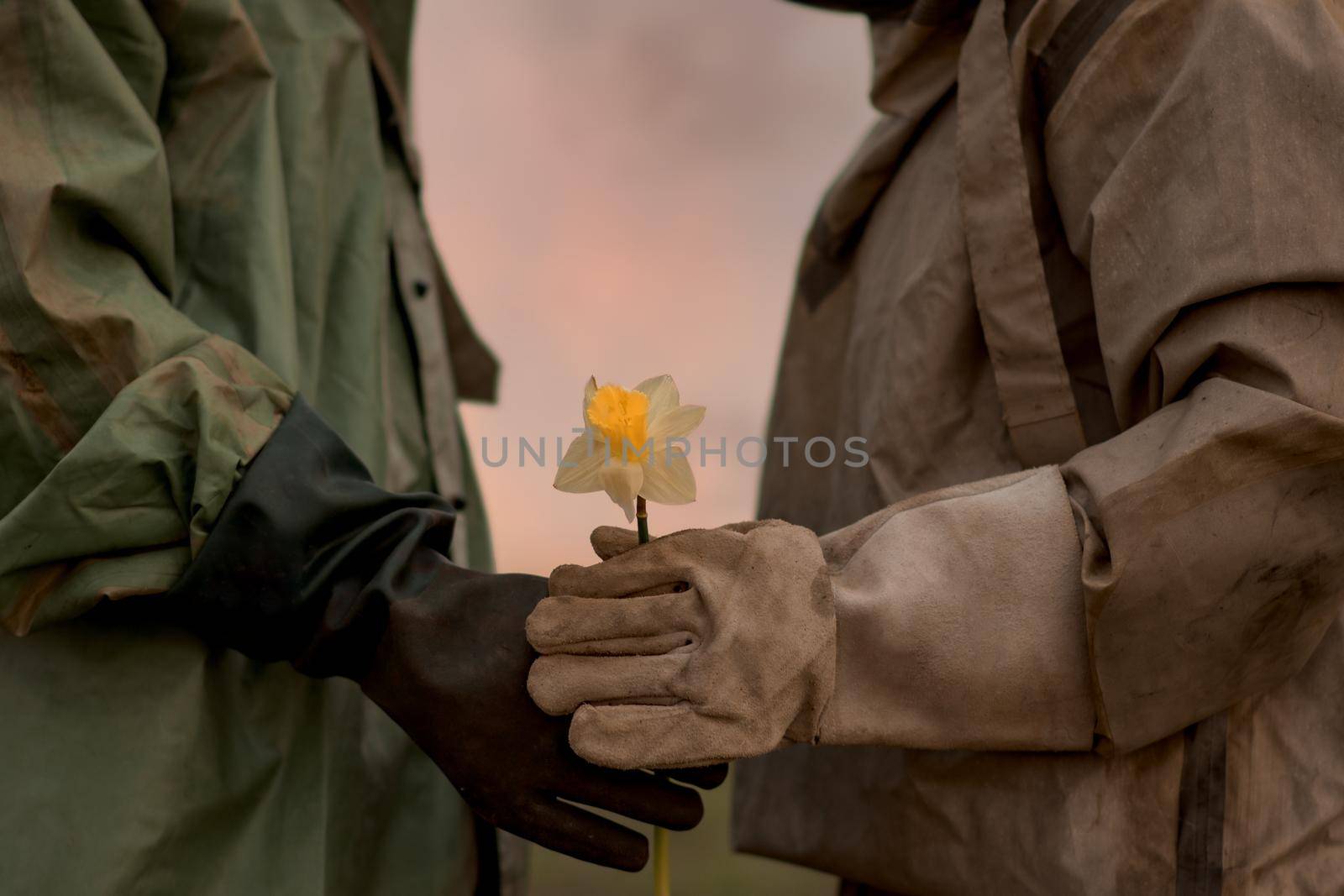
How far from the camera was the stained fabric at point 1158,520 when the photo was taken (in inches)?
30.2

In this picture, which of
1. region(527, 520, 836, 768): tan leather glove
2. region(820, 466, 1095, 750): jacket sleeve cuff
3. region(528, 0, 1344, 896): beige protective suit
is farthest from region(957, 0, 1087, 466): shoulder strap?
region(527, 520, 836, 768): tan leather glove

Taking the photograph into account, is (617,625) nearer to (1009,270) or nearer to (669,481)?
(669,481)

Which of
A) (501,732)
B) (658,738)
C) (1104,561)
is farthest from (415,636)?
(1104,561)

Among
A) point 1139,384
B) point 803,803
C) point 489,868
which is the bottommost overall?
point 489,868

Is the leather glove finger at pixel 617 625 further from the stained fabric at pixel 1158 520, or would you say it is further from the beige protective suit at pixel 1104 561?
the stained fabric at pixel 1158 520

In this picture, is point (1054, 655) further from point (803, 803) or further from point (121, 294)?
point (121, 294)

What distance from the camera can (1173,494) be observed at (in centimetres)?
76

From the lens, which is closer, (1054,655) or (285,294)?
(1054,655)

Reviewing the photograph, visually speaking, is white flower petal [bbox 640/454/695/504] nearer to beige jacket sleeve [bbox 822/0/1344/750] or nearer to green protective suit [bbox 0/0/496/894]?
beige jacket sleeve [bbox 822/0/1344/750]

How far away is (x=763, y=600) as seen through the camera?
2.56 feet

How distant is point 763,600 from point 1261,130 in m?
0.45

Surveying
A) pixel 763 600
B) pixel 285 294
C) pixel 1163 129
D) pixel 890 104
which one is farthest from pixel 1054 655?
pixel 285 294

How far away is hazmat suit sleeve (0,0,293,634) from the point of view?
826 mm

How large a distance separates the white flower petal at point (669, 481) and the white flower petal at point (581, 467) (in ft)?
0.09
